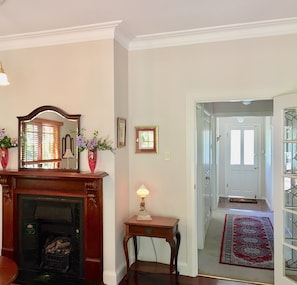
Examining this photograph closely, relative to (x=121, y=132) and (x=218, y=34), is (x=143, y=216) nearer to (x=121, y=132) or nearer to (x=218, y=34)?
(x=121, y=132)

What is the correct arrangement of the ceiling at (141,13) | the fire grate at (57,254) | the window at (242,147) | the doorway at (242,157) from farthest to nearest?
the window at (242,147), the doorway at (242,157), the fire grate at (57,254), the ceiling at (141,13)

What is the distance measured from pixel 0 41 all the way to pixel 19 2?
1.17m

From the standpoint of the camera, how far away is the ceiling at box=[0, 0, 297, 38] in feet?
8.38

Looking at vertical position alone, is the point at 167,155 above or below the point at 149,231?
above

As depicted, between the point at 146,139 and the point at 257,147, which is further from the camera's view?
the point at 257,147

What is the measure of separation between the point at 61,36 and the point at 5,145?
142cm

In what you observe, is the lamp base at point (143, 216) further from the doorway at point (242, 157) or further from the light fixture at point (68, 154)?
the doorway at point (242, 157)

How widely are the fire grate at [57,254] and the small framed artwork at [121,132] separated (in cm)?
132

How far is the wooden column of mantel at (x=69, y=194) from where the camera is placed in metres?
3.06

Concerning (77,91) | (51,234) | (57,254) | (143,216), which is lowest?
(57,254)

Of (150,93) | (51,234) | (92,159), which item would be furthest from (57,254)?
(150,93)

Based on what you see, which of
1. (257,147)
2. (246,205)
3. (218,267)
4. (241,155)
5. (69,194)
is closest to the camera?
(69,194)

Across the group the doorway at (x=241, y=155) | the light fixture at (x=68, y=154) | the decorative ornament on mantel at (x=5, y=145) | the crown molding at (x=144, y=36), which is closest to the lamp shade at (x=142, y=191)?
the light fixture at (x=68, y=154)

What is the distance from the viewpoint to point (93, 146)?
119 inches
